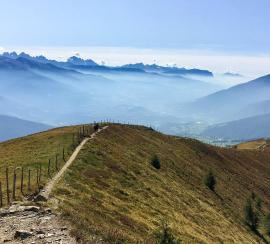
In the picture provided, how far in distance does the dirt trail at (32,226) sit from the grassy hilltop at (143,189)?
105 centimetres

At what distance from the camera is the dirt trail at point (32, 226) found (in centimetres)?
3039

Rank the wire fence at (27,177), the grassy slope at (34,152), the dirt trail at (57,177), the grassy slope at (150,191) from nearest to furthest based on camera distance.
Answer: the grassy slope at (150,191), the wire fence at (27,177), the dirt trail at (57,177), the grassy slope at (34,152)

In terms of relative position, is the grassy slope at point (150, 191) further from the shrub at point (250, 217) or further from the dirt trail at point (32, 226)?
the shrub at point (250, 217)

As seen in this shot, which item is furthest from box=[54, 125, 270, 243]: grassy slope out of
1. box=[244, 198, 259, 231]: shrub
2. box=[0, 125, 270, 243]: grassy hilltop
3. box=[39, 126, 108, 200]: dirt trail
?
box=[244, 198, 259, 231]: shrub

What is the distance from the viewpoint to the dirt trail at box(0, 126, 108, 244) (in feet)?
99.7

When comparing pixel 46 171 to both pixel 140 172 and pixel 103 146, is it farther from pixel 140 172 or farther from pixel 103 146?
pixel 103 146

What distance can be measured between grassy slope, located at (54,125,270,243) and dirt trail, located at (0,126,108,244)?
1.16 metres

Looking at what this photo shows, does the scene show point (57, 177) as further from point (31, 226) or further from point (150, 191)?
point (31, 226)

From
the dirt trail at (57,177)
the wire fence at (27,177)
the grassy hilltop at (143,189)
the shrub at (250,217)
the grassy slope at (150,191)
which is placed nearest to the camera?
the grassy hilltop at (143,189)

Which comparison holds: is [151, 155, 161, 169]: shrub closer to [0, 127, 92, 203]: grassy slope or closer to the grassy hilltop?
the grassy hilltop

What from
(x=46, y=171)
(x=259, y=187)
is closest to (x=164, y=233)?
(x=46, y=171)

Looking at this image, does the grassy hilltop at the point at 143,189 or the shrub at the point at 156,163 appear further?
the shrub at the point at 156,163

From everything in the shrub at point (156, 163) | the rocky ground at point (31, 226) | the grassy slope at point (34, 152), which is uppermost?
the rocky ground at point (31, 226)

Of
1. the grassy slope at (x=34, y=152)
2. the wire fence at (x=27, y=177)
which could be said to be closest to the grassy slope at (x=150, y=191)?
the wire fence at (x=27, y=177)
